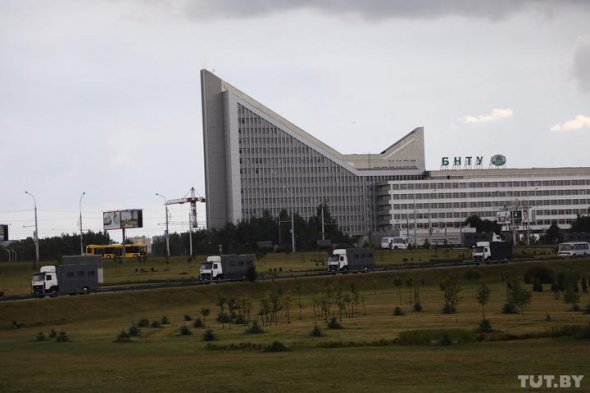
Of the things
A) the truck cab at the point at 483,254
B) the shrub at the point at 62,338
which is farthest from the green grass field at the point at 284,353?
the truck cab at the point at 483,254

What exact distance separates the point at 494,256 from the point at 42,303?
77543 mm

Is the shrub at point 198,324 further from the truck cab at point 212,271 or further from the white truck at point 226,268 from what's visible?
the truck cab at point 212,271

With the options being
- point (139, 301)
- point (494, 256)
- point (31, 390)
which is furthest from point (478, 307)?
point (494, 256)

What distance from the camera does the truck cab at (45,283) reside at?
10088 cm

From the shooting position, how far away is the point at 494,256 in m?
142

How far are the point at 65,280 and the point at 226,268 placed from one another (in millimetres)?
22984

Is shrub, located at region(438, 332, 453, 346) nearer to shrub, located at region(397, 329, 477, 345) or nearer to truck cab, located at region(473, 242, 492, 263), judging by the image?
shrub, located at region(397, 329, 477, 345)

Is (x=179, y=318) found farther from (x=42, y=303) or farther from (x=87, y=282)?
(x=87, y=282)

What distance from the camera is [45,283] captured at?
101312 mm

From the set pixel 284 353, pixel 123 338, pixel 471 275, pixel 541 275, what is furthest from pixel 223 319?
pixel 541 275

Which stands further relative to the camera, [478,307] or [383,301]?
[383,301]

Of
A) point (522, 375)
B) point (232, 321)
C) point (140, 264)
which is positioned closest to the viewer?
point (522, 375)

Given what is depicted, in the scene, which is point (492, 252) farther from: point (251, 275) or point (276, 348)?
point (276, 348)

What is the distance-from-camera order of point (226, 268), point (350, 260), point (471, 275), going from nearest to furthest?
1. point (226, 268)
2. point (471, 275)
3. point (350, 260)
